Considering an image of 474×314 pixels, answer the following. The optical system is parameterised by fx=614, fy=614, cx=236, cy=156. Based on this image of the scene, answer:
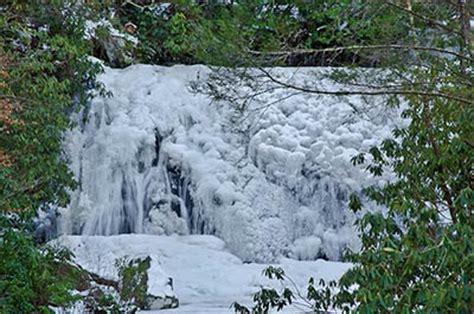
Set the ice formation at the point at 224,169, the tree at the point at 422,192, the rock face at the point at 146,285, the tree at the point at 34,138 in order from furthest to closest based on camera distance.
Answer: the ice formation at the point at 224,169, the rock face at the point at 146,285, the tree at the point at 34,138, the tree at the point at 422,192

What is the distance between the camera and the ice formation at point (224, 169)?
8133 mm

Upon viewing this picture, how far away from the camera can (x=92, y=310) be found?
16.3 feet

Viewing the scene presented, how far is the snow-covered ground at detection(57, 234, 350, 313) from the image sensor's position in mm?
6383

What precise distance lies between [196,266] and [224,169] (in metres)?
1.93

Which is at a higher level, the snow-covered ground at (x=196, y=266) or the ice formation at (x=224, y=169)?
the ice formation at (x=224, y=169)

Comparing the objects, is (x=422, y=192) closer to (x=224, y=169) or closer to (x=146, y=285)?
(x=146, y=285)

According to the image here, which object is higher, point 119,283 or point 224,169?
point 224,169

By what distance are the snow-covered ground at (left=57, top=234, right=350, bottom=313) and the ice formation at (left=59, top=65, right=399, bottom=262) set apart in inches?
15.4

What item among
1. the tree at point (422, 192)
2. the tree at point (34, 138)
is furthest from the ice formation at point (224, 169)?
the tree at point (422, 192)

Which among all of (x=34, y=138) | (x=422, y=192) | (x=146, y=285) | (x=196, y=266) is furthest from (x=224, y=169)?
(x=422, y=192)

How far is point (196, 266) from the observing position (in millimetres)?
7105

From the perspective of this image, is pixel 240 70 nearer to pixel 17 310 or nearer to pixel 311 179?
pixel 17 310

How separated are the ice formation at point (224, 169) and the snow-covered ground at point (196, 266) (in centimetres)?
39

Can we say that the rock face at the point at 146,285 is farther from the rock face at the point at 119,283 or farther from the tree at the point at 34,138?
the tree at the point at 34,138
